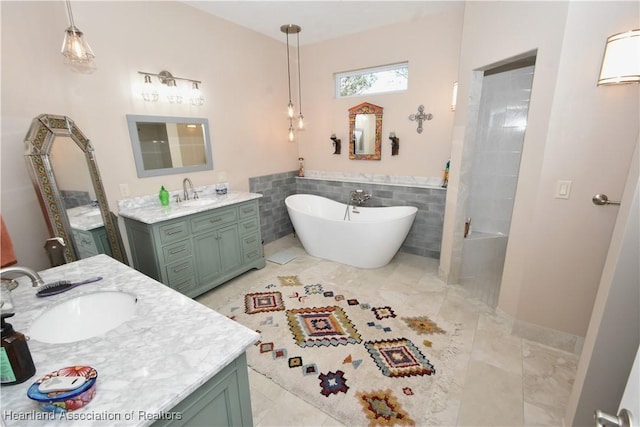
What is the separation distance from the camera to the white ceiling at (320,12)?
Result: 2928 mm

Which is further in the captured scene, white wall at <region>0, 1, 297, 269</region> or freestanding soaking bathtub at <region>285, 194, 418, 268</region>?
freestanding soaking bathtub at <region>285, 194, 418, 268</region>

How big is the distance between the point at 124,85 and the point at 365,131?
2.80 metres

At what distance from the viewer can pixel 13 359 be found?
0.76 metres

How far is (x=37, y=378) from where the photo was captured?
0.81m

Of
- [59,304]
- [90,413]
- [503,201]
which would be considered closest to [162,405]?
[90,413]

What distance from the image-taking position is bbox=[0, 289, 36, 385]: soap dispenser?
0.75 meters

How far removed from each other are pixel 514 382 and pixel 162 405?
2.05m

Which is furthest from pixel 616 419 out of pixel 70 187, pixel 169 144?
pixel 169 144

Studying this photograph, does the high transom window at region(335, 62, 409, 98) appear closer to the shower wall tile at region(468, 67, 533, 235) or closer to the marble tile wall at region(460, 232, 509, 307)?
the shower wall tile at region(468, 67, 533, 235)

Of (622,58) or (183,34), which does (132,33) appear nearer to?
(183,34)

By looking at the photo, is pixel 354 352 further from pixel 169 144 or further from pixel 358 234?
pixel 169 144

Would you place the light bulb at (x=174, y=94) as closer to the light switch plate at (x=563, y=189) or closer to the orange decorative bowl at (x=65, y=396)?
the orange decorative bowl at (x=65, y=396)

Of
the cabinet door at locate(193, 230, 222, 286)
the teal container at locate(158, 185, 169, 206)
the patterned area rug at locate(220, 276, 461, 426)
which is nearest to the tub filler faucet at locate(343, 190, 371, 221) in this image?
the patterned area rug at locate(220, 276, 461, 426)

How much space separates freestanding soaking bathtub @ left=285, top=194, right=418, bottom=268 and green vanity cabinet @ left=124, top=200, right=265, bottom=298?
0.71m
